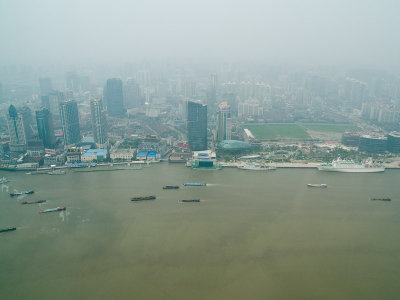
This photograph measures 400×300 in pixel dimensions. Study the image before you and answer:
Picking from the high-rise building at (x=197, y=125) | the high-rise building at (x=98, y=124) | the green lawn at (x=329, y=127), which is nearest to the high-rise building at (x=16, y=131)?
the high-rise building at (x=98, y=124)

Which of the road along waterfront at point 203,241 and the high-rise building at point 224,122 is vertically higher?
the high-rise building at point 224,122

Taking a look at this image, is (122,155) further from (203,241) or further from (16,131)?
(203,241)

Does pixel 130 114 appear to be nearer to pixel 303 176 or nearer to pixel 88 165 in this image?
pixel 88 165

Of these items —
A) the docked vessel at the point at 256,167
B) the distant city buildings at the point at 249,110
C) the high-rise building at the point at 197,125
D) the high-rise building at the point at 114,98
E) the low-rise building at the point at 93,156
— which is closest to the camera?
the docked vessel at the point at 256,167

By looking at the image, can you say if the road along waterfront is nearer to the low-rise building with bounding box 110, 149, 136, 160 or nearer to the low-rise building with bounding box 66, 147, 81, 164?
the low-rise building with bounding box 66, 147, 81, 164

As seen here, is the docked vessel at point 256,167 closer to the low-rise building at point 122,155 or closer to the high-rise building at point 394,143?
the low-rise building at point 122,155

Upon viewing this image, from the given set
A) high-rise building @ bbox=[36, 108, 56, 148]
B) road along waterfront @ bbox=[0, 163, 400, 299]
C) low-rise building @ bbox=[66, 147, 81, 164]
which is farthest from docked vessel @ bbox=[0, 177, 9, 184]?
high-rise building @ bbox=[36, 108, 56, 148]
